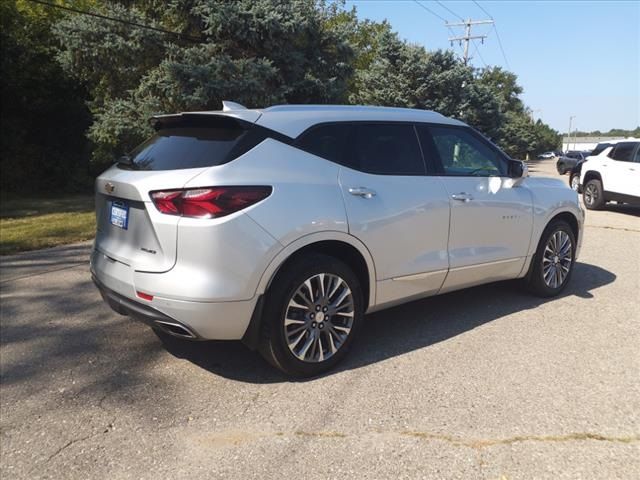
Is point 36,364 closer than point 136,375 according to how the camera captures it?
No

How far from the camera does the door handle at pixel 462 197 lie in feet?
13.6

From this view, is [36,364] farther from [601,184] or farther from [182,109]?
[601,184]

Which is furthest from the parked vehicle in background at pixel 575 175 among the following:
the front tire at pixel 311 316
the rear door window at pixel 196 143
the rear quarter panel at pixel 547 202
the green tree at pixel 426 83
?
the rear door window at pixel 196 143

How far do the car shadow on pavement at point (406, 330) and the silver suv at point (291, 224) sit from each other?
33 centimetres

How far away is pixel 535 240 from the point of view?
193 inches

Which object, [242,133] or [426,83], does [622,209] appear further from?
[242,133]

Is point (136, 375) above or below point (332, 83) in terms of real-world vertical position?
below

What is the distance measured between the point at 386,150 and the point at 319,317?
4.49 ft

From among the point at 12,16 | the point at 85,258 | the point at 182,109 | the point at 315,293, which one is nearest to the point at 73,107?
the point at 12,16

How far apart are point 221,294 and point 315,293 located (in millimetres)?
665

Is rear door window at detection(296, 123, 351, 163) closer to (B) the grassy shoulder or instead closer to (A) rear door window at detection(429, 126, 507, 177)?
(A) rear door window at detection(429, 126, 507, 177)

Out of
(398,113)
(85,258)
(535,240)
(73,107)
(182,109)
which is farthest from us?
(73,107)

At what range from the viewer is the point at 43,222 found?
1045 cm

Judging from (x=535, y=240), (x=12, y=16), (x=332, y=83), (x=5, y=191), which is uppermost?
(x=12, y=16)
